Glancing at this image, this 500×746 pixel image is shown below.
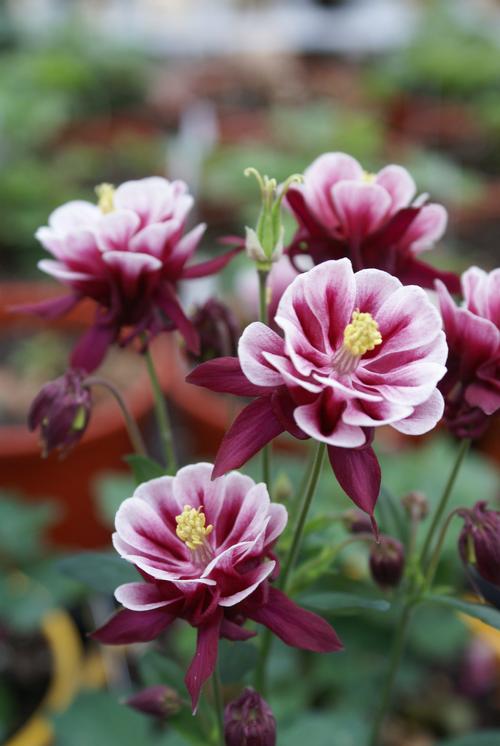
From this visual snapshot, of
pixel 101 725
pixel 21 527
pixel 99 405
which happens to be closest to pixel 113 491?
pixel 21 527

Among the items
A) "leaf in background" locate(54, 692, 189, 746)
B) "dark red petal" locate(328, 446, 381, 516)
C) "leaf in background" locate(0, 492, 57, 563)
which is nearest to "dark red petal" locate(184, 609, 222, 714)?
"dark red petal" locate(328, 446, 381, 516)

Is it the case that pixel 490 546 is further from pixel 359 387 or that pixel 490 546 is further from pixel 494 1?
pixel 494 1

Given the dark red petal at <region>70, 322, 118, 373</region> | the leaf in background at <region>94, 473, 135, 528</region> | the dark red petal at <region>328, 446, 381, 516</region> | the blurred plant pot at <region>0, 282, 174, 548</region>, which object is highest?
the dark red petal at <region>328, 446, 381, 516</region>

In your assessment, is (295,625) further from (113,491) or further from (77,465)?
(77,465)

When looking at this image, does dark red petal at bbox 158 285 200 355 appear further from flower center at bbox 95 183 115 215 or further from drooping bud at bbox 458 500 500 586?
drooping bud at bbox 458 500 500 586

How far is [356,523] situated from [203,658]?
0.20m

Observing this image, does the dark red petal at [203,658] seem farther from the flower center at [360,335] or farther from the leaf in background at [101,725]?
the leaf in background at [101,725]

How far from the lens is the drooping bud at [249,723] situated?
1.74 feet

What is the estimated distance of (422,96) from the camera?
11.6ft

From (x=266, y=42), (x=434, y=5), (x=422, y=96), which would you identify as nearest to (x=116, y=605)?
(x=422, y=96)

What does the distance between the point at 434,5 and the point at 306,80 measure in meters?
1.07

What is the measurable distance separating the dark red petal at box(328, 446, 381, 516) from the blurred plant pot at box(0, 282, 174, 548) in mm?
1024

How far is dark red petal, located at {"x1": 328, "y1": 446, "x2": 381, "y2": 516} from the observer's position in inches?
18.3

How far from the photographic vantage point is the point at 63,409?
23.7 inches
